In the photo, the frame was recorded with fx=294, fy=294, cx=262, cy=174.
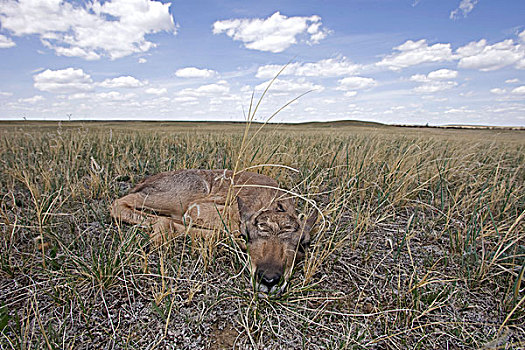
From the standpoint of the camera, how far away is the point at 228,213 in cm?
340

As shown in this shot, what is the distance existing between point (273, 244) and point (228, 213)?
87 cm

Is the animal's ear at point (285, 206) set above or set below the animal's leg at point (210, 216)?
above

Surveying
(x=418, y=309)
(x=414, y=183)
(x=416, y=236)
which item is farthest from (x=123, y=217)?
(x=414, y=183)

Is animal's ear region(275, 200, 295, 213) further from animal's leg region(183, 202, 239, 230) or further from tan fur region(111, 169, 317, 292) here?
animal's leg region(183, 202, 239, 230)

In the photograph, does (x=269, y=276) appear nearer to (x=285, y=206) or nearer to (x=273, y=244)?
(x=273, y=244)

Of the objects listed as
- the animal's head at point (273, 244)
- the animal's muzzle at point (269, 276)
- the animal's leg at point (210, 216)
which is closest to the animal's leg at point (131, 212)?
the animal's leg at point (210, 216)

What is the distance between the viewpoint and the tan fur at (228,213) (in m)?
2.63

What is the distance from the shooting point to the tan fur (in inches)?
104

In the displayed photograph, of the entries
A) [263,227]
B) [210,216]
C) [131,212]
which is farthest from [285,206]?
[131,212]

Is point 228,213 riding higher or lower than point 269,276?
higher

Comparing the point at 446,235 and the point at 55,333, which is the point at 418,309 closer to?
the point at 446,235

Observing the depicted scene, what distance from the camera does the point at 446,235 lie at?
3.49 metres

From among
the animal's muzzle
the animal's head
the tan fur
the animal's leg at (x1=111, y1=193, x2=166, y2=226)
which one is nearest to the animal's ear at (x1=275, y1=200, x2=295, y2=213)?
the tan fur

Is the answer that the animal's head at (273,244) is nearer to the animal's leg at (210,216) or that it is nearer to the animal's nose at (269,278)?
the animal's nose at (269,278)
